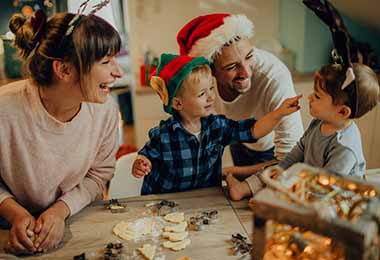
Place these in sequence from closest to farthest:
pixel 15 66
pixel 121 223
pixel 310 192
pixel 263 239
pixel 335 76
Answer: pixel 263 239 < pixel 310 192 < pixel 335 76 < pixel 121 223 < pixel 15 66

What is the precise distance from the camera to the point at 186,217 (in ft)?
3.91

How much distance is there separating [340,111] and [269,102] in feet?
1.44

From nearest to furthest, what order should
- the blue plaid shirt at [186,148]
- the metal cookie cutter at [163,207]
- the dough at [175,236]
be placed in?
the dough at [175,236]
the metal cookie cutter at [163,207]
the blue plaid shirt at [186,148]

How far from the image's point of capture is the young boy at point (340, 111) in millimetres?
1011

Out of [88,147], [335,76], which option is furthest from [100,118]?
[335,76]

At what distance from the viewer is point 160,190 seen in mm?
1417

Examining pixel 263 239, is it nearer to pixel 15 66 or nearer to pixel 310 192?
pixel 310 192

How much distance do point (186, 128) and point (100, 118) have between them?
28 centimetres

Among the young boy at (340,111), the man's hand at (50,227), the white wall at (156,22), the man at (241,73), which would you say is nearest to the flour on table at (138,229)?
the man's hand at (50,227)

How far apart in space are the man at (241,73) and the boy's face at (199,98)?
13 cm

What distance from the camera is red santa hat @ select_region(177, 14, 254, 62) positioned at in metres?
1.38

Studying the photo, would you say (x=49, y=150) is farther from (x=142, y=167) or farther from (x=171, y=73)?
(x=171, y=73)

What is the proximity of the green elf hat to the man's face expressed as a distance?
11 centimetres

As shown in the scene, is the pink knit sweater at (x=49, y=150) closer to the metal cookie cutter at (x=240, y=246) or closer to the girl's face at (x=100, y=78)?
the girl's face at (x=100, y=78)
